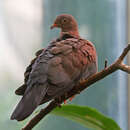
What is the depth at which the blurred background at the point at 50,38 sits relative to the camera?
6.16ft

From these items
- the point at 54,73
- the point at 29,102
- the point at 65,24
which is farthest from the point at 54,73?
the point at 65,24

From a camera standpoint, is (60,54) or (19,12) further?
(19,12)

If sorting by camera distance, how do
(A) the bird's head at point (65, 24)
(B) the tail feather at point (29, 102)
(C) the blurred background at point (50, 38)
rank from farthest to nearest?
1. (C) the blurred background at point (50, 38)
2. (A) the bird's head at point (65, 24)
3. (B) the tail feather at point (29, 102)

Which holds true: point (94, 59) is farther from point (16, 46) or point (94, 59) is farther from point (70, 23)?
point (16, 46)

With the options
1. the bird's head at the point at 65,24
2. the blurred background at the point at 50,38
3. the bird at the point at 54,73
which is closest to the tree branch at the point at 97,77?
the bird at the point at 54,73

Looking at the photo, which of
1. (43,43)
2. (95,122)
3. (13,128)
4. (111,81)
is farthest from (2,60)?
(95,122)

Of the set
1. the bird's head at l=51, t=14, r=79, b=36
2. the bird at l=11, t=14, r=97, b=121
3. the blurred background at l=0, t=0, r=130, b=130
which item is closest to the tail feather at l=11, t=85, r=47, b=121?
the bird at l=11, t=14, r=97, b=121

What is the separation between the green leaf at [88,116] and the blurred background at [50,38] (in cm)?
108

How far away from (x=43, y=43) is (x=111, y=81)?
535 mm

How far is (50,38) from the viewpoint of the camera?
75.8 inches

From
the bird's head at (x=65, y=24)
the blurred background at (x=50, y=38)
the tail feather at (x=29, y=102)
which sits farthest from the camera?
the blurred background at (x=50, y=38)

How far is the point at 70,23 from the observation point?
4.21 feet

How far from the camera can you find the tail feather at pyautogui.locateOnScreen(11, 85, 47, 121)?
0.72m

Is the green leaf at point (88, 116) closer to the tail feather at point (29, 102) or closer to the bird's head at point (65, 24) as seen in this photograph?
the tail feather at point (29, 102)
